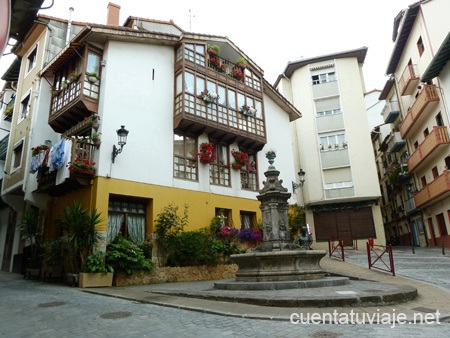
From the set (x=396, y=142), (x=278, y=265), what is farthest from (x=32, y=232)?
(x=396, y=142)

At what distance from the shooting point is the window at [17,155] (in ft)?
63.5

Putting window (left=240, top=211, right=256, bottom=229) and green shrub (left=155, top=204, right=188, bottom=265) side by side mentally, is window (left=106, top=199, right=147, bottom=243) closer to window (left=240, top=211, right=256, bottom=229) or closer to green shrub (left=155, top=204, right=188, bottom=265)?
green shrub (left=155, top=204, right=188, bottom=265)

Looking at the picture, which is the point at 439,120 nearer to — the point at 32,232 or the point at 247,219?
the point at 247,219

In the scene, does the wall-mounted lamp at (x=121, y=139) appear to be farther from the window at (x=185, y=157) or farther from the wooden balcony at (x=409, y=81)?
the wooden balcony at (x=409, y=81)

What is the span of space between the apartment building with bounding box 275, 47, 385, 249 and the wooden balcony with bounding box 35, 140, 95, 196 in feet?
52.0

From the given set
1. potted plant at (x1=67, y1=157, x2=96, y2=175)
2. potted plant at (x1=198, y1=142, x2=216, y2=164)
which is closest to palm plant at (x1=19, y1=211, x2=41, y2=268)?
potted plant at (x1=67, y1=157, x2=96, y2=175)

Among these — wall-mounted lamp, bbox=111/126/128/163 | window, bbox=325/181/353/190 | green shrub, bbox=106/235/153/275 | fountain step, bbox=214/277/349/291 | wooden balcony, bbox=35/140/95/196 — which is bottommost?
fountain step, bbox=214/277/349/291

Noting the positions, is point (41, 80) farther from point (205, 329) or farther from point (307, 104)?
point (307, 104)

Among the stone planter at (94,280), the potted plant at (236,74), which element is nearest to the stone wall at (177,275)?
the stone planter at (94,280)

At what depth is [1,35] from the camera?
A: 229cm

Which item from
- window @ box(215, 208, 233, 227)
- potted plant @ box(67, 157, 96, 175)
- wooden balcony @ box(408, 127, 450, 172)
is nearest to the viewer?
potted plant @ box(67, 157, 96, 175)

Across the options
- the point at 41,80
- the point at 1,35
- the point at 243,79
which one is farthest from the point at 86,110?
the point at 1,35

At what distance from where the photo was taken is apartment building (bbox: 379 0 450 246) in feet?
71.5

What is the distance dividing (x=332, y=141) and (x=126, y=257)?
2008 centimetres
